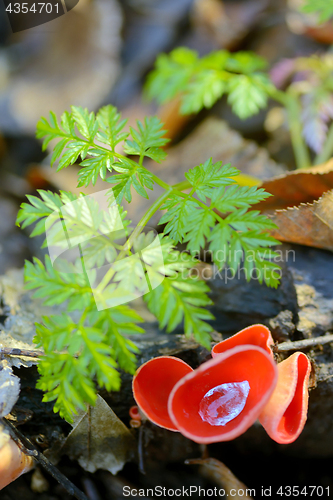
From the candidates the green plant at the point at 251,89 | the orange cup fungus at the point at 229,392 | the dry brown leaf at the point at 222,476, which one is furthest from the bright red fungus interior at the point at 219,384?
the green plant at the point at 251,89

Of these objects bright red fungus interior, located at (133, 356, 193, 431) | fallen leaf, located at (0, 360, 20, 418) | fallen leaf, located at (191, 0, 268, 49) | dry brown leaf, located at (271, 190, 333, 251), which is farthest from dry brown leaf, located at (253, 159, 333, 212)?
fallen leaf, located at (191, 0, 268, 49)

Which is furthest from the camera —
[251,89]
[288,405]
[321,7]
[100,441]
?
[251,89]

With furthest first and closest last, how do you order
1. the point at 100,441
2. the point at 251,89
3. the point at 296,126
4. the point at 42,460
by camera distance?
1. the point at 296,126
2. the point at 251,89
3. the point at 100,441
4. the point at 42,460

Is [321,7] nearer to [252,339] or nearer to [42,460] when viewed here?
[252,339]

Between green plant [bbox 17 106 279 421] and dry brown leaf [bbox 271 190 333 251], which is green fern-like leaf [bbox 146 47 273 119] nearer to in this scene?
dry brown leaf [bbox 271 190 333 251]

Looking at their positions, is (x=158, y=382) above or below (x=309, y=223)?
below

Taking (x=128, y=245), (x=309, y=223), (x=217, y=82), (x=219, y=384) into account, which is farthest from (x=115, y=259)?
(x=217, y=82)

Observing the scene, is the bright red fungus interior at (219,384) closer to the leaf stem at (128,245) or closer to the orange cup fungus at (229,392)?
the orange cup fungus at (229,392)
